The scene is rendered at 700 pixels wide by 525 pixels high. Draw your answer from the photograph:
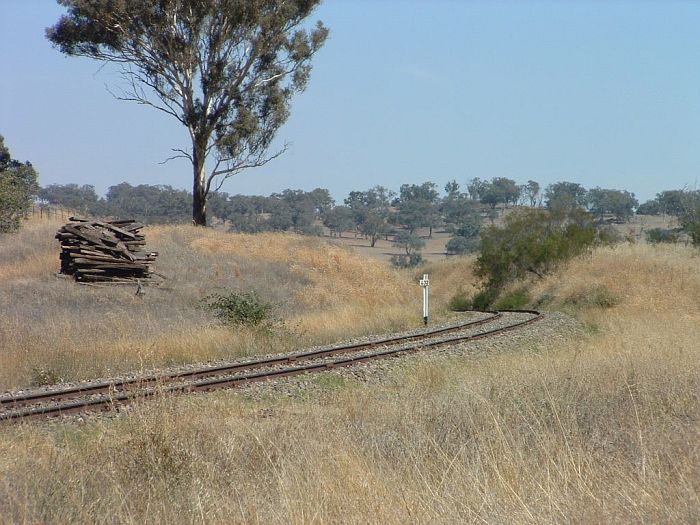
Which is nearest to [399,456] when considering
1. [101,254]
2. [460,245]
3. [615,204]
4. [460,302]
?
[101,254]

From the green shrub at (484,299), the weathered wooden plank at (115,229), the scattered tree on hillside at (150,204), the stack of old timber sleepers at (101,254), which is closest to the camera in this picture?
the stack of old timber sleepers at (101,254)

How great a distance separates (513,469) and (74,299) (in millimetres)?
19735

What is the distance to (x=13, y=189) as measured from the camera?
143ft

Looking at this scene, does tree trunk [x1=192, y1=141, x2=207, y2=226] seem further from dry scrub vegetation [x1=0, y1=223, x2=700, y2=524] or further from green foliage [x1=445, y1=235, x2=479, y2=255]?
green foliage [x1=445, y1=235, x2=479, y2=255]

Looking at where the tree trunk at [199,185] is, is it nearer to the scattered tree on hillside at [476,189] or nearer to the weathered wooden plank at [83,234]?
the weathered wooden plank at [83,234]

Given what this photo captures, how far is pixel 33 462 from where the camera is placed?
696 centimetres

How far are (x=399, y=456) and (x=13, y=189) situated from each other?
133ft

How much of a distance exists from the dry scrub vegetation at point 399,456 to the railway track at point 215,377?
54 cm

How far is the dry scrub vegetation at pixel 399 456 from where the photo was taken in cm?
557

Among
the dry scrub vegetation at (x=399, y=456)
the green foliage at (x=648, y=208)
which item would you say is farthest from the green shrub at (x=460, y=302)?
the green foliage at (x=648, y=208)

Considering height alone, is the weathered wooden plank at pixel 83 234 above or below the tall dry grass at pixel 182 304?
above

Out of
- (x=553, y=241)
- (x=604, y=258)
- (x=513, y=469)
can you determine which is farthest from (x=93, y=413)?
(x=553, y=241)

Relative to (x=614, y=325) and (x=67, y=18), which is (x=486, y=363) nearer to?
(x=614, y=325)

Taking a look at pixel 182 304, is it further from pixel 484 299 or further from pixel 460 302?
pixel 460 302
